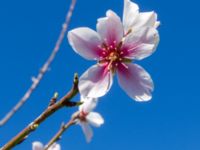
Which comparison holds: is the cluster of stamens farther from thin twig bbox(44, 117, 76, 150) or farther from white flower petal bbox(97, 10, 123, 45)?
thin twig bbox(44, 117, 76, 150)

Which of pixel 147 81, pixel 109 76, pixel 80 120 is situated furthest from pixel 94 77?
pixel 80 120

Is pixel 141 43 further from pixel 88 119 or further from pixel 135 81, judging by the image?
pixel 88 119

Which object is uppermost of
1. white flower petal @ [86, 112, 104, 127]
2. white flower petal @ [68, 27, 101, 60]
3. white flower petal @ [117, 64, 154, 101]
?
white flower petal @ [86, 112, 104, 127]

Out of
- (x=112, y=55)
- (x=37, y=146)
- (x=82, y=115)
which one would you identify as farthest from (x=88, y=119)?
(x=112, y=55)

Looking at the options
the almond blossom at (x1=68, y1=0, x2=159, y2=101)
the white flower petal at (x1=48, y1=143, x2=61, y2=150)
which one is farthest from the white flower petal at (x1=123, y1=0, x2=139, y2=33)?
the white flower petal at (x1=48, y1=143, x2=61, y2=150)

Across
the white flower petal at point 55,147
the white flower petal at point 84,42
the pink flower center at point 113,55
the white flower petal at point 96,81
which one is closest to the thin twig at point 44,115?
the white flower petal at point 96,81

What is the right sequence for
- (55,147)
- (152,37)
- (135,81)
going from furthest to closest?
1. (55,147)
2. (135,81)
3. (152,37)
